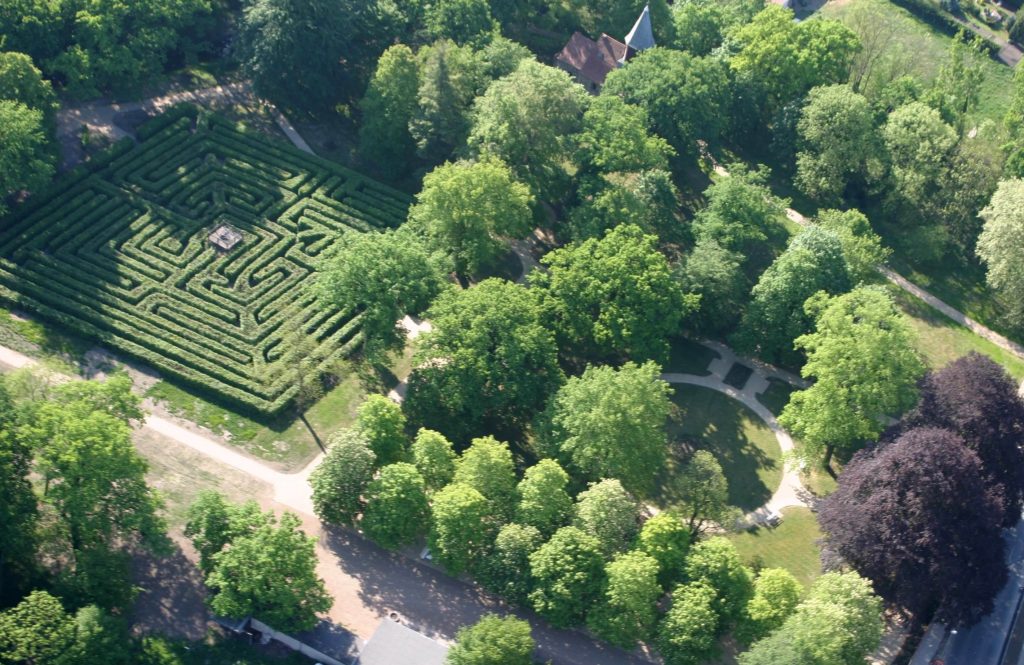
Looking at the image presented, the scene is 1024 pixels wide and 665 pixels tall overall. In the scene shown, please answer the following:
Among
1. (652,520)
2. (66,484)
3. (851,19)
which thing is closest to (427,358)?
(652,520)

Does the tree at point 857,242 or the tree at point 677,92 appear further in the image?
the tree at point 677,92

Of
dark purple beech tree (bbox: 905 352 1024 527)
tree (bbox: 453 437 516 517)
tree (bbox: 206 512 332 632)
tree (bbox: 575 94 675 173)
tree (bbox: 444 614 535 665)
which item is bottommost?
tree (bbox: 206 512 332 632)

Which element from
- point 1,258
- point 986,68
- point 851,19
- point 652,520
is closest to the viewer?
point 652,520

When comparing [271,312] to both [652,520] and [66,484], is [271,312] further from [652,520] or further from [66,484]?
[652,520]

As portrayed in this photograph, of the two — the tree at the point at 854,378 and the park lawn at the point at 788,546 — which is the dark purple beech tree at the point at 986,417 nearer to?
the tree at the point at 854,378

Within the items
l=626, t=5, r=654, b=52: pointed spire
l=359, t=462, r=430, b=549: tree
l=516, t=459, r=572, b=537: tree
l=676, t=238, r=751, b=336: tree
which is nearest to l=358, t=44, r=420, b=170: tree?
l=626, t=5, r=654, b=52: pointed spire

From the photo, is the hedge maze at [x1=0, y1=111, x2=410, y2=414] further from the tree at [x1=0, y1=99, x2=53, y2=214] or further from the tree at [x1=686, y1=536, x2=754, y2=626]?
the tree at [x1=686, y1=536, x2=754, y2=626]

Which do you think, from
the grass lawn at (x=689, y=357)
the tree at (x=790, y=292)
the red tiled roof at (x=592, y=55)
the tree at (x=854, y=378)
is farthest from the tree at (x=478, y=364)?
the red tiled roof at (x=592, y=55)
